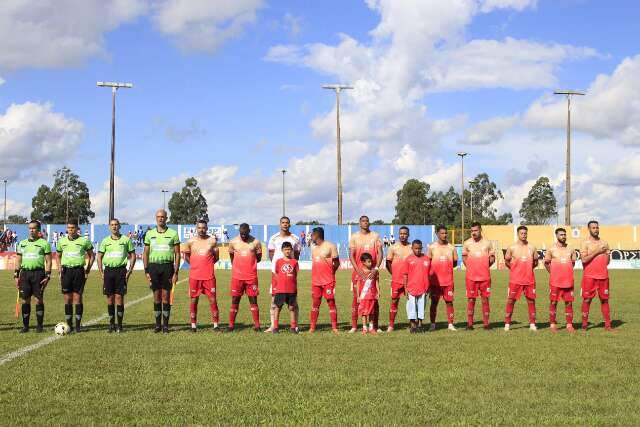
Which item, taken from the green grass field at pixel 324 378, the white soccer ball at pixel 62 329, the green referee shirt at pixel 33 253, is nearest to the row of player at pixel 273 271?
the green referee shirt at pixel 33 253

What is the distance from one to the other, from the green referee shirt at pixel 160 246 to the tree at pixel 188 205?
99.6 m

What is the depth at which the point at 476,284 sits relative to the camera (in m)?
15.2

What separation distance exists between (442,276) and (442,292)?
1.05ft

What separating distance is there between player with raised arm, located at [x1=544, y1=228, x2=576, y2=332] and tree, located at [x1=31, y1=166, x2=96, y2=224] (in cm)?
10220

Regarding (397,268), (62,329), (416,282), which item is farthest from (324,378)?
(62,329)

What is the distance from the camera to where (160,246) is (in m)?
14.0

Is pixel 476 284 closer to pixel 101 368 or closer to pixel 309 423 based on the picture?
pixel 101 368

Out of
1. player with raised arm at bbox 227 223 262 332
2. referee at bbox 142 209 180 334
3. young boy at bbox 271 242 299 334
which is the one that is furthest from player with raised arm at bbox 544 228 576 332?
referee at bbox 142 209 180 334

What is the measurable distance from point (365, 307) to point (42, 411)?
7848mm

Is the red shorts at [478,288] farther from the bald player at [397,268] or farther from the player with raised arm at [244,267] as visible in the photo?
the player with raised arm at [244,267]

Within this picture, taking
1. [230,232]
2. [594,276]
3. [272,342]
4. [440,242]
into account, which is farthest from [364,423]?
[230,232]

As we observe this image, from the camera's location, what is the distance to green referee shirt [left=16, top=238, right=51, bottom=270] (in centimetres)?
1444

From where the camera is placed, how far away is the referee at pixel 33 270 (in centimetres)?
1437

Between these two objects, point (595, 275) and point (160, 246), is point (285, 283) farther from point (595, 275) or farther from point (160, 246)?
point (595, 275)
